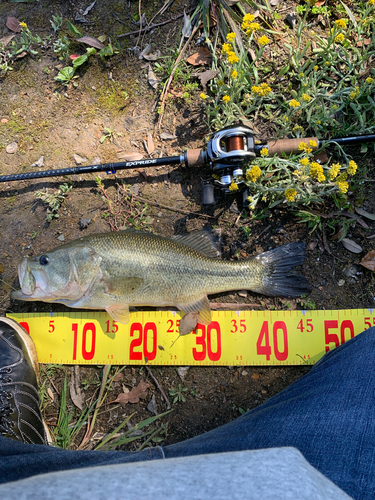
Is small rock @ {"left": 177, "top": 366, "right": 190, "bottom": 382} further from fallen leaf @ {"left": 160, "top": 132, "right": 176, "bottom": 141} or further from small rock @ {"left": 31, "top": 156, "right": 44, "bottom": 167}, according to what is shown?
small rock @ {"left": 31, "top": 156, "right": 44, "bottom": 167}

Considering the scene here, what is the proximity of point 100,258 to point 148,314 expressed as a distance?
0.84 m

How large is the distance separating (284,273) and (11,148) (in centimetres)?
370

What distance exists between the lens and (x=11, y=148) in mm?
4043

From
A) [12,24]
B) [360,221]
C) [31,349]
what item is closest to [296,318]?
[360,221]

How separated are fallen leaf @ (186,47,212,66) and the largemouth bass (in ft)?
7.32

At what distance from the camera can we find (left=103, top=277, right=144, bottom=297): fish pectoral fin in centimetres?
328

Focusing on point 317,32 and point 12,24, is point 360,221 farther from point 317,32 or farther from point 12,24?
point 12,24

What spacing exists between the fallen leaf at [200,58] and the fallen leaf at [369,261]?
2925 millimetres

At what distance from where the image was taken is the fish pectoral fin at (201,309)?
135 inches

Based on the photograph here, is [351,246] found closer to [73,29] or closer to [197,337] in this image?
[197,337]

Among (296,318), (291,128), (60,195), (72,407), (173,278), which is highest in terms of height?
(291,128)

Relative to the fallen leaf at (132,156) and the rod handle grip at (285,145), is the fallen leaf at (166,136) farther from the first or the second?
the rod handle grip at (285,145)

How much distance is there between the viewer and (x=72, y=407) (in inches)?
139

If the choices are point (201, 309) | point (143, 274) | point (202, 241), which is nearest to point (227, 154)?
point (202, 241)
